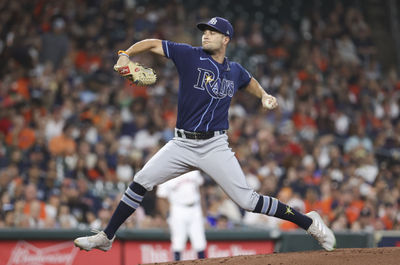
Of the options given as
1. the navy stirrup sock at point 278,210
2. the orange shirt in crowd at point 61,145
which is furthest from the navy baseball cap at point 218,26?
the orange shirt in crowd at point 61,145

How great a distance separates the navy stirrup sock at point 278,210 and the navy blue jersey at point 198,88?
655 mm

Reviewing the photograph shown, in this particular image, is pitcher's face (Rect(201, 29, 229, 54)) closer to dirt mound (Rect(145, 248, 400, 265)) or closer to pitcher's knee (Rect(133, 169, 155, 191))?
pitcher's knee (Rect(133, 169, 155, 191))

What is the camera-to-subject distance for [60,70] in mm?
10852

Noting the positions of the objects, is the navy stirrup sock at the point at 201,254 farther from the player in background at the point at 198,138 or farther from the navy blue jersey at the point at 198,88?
the navy blue jersey at the point at 198,88

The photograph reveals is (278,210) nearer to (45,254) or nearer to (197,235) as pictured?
(197,235)

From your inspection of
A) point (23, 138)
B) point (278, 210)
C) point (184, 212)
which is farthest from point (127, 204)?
point (23, 138)

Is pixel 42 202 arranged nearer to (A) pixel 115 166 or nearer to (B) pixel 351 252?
(A) pixel 115 166

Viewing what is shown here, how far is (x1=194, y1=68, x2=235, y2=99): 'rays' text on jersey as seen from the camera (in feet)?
15.1

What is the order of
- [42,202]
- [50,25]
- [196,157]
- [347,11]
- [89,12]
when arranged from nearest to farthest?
[196,157]
[42,202]
[50,25]
[89,12]
[347,11]

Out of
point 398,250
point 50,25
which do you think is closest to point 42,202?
point 50,25

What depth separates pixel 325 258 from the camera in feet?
15.3

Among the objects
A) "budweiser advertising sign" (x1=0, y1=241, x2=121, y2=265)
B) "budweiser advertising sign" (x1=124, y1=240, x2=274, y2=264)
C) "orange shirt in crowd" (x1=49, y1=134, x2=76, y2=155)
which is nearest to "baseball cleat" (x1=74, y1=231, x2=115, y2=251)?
"budweiser advertising sign" (x1=0, y1=241, x2=121, y2=265)

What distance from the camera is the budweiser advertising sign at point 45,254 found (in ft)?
23.3

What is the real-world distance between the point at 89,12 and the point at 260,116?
13.2 feet
